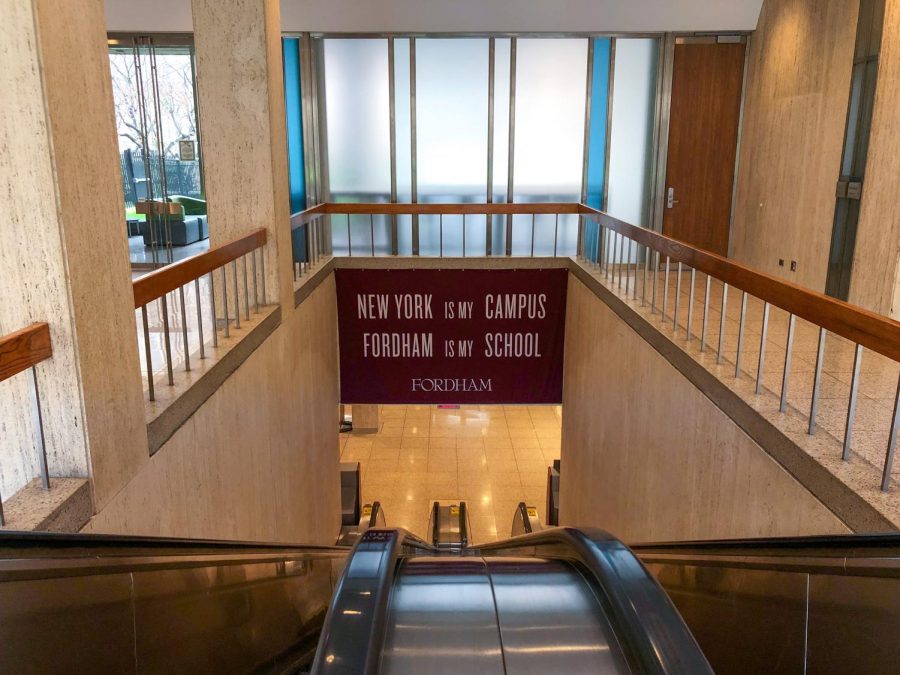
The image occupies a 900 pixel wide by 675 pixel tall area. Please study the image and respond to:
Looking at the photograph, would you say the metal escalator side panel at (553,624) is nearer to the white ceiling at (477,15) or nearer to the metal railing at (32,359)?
the metal railing at (32,359)

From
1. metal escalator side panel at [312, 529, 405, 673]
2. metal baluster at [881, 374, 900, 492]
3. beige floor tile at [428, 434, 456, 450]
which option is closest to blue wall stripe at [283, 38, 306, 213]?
beige floor tile at [428, 434, 456, 450]

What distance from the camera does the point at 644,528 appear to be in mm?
6039

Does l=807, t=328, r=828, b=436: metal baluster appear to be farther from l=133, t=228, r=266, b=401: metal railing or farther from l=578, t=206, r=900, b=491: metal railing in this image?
l=133, t=228, r=266, b=401: metal railing

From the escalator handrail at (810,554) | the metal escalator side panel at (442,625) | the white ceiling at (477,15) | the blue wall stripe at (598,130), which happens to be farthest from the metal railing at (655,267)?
the white ceiling at (477,15)

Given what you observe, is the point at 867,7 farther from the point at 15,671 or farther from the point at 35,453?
the point at 15,671

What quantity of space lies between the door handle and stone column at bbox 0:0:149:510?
9159 millimetres

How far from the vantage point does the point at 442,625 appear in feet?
8.20

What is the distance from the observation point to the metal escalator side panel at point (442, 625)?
2275mm

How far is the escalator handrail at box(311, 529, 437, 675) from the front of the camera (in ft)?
6.49

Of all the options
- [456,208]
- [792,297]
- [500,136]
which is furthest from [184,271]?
[500,136]

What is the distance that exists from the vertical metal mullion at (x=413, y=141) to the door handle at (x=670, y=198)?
12.5 feet

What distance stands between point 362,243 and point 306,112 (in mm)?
2090

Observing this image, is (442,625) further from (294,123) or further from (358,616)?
(294,123)

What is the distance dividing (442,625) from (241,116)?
484 cm
